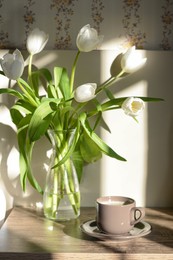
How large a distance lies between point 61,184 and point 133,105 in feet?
1.17

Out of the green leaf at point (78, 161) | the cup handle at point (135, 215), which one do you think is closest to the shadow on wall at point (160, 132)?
the green leaf at point (78, 161)

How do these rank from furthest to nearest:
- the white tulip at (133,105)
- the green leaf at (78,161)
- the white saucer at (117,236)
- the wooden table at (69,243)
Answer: the green leaf at (78,161)
the white tulip at (133,105)
the white saucer at (117,236)
the wooden table at (69,243)

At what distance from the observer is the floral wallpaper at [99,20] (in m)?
1.77

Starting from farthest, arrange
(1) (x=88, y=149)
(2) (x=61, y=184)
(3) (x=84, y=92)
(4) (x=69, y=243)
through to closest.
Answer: (1) (x=88, y=149) < (2) (x=61, y=184) < (3) (x=84, y=92) < (4) (x=69, y=243)

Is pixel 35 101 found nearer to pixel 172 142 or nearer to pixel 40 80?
pixel 40 80

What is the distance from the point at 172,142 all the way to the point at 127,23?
467 millimetres

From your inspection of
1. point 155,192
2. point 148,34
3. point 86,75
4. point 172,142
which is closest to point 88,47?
point 86,75

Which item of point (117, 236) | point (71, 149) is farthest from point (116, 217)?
point (71, 149)

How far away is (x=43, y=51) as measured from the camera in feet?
5.81

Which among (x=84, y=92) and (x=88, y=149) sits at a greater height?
(x=84, y=92)

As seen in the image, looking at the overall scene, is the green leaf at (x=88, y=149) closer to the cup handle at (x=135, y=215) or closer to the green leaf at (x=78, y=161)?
the green leaf at (x=78, y=161)

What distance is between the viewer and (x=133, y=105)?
1521 millimetres

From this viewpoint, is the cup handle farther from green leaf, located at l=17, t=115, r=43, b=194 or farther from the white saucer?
green leaf, located at l=17, t=115, r=43, b=194

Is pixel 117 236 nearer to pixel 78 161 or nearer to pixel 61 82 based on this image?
pixel 78 161
